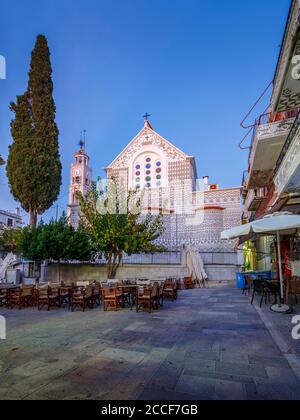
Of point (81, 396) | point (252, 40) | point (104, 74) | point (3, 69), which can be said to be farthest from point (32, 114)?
point (81, 396)

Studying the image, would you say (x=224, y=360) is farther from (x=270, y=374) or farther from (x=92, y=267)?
(x=92, y=267)

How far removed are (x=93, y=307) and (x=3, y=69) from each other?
8.12 m

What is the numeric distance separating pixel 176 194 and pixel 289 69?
2101 centimetres

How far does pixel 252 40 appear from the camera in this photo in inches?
519

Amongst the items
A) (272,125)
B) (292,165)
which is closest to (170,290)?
(292,165)

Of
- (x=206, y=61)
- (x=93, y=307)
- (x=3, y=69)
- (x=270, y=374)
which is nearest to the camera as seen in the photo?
(x=270, y=374)

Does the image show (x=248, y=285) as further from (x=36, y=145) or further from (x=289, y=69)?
(x=36, y=145)

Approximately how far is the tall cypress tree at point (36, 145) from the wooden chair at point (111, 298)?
11.9 m

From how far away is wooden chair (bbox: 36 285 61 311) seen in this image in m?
9.62

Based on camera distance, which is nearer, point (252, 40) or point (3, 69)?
point (3, 69)

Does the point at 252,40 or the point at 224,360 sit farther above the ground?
the point at 252,40

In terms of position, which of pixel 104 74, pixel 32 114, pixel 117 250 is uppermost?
pixel 104 74

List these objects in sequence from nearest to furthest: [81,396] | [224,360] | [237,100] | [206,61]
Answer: [81,396]
[224,360]
[206,61]
[237,100]

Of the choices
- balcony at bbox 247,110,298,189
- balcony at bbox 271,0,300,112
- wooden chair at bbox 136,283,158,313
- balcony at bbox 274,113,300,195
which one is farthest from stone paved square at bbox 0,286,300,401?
balcony at bbox 247,110,298,189
